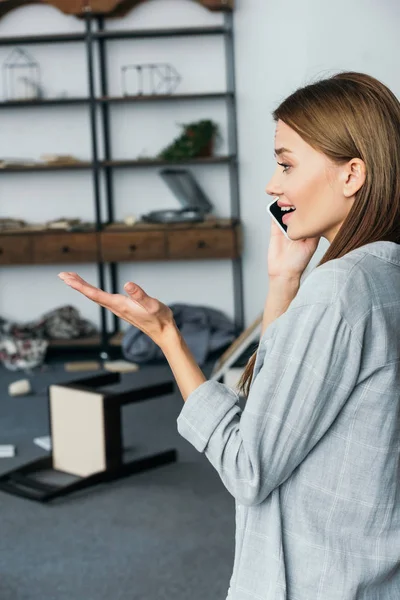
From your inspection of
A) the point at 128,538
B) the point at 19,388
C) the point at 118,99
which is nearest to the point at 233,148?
the point at 118,99

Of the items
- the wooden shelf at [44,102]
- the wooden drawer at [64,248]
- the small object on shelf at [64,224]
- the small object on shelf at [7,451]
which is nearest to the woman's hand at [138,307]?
the small object on shelf at [7,451]

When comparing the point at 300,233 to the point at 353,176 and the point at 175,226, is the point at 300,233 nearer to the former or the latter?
the point at 353,176

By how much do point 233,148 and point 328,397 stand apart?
15.9 ft

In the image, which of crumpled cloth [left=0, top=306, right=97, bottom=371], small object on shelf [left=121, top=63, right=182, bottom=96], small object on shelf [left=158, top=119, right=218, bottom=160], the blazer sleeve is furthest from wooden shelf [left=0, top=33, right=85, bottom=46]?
the blazer sleeve

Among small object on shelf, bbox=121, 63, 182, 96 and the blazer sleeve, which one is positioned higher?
small object on shelf, bbox=121, 63, 182, 96

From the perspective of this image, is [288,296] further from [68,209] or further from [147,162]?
[68,209]

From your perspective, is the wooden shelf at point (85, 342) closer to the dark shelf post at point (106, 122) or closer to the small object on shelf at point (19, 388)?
the dark shelf post at point (106, 122)

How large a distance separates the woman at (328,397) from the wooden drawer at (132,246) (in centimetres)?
429

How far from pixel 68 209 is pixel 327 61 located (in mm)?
1868

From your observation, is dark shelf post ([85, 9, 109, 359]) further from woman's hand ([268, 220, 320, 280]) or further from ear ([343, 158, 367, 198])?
ear ([343, 158, 367, 198])

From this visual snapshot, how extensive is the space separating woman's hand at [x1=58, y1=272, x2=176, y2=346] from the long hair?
0.22m

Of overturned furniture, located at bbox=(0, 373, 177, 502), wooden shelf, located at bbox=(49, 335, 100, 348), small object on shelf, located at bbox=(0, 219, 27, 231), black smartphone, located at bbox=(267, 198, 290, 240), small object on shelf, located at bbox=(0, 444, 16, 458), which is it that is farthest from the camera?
wooden shelf, located at bbox=(49, 335, 100, 348)

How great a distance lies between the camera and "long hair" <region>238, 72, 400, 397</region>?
1108 mm

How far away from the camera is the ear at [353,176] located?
1.12 m
